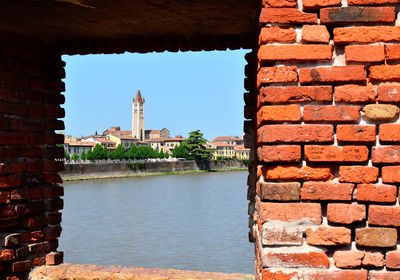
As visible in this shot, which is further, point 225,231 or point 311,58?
point 225,231

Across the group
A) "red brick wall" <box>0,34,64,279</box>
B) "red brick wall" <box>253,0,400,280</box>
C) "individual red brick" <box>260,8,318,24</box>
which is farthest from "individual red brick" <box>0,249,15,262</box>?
"individual red brick" <box>260,8,318,24</box>

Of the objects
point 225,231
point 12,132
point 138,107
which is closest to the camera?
point 12,132

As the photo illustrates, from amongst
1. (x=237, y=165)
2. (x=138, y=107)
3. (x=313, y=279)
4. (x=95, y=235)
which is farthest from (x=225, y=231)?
(x=138, y=107)

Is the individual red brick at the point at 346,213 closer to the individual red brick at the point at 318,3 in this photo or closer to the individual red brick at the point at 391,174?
the individual red brick at the point at 391,174

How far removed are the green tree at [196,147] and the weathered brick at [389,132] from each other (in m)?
77.9

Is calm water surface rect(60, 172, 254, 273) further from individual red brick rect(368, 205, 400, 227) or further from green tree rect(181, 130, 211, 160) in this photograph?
green tree rect(181, 130, 211, 160)

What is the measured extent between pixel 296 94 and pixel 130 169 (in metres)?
58.1

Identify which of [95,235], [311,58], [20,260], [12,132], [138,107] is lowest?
[95,235]

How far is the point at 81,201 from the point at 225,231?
1438 cm

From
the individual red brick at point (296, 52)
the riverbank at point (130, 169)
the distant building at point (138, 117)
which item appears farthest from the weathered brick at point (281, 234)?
the distant building at point (138, 117)

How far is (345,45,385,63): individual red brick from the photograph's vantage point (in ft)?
7.72

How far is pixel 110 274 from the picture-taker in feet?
13.0

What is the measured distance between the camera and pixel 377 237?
232cm

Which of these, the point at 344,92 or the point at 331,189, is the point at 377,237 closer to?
the point at 331,189
